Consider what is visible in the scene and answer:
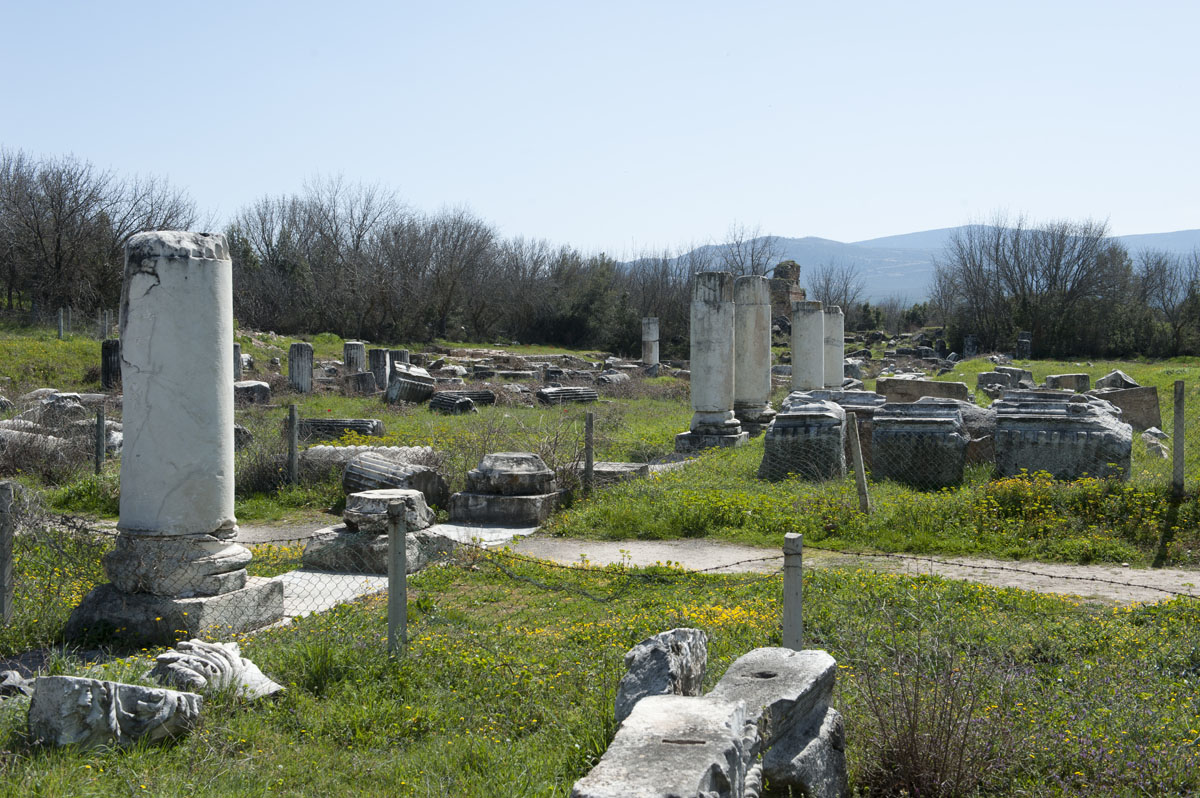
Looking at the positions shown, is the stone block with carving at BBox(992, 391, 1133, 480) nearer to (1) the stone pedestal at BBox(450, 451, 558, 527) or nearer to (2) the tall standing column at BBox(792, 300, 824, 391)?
(1) the stone pedestal at BBox(450, 451, 558, 527)

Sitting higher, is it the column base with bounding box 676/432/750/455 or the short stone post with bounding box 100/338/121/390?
the short stone post with bounding box 100/338/121/390

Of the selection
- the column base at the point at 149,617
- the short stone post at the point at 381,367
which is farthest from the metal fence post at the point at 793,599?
the short stone post at the point at 381,367

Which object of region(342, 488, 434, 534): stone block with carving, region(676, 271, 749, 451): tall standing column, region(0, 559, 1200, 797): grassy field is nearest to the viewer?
region(0, 559, 1200, 797): grassy field

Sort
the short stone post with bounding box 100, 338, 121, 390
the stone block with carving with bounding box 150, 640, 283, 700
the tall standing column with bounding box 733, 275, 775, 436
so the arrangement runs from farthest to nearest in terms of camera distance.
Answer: the short stone post with bounding box 100, 338, 121, 390, the tall standing column with bounding box 733, 275, 775, 436, the stone block with carving with bounding box 150, 640, 283, 700

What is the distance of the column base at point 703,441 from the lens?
17.6 meters

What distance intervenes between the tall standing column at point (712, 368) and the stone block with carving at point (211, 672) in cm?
1268

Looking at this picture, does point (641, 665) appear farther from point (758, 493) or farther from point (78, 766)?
point (758, 493)

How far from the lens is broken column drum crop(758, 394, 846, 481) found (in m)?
13.4

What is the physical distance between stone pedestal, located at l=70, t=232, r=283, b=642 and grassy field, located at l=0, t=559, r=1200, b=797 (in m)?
0.88

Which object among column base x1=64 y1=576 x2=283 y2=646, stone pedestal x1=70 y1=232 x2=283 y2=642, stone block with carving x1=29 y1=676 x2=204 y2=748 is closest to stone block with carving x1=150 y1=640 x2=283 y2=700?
stone block with carving x1=29 y1=676 x2=204 y2=748

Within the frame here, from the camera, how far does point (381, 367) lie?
28.5m

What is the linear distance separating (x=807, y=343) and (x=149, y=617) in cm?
2039

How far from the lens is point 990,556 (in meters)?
9.31

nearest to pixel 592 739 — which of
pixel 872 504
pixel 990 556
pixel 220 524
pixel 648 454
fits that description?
pixel 220 524
